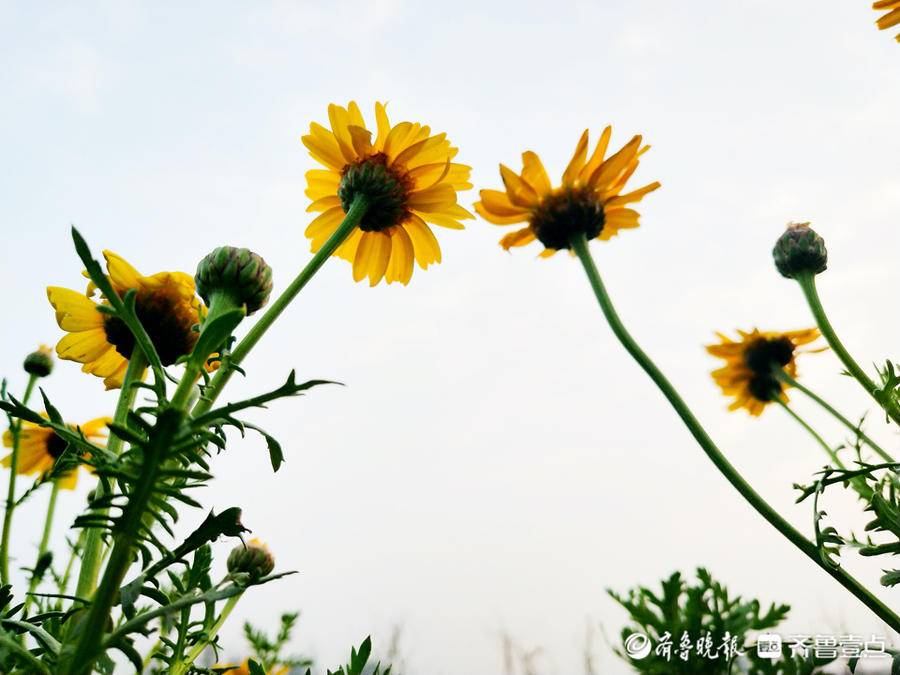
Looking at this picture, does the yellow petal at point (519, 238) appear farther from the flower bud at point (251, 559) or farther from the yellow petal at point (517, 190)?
the flower bud at point (251, 559)

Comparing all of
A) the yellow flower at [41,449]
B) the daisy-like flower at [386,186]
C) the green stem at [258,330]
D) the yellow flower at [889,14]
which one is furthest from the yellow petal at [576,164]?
the yellow flower at [41,449]

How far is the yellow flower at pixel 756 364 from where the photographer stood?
2.54 m

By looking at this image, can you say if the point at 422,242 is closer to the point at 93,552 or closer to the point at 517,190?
the point at 517,190

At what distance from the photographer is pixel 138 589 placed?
76 centimetres

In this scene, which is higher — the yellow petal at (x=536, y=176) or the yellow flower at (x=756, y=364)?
the yellow petal at (x=536, y=176)

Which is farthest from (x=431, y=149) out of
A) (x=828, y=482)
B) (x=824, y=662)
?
(x=824, y=662)

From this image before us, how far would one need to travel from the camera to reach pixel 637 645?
69.9 inches

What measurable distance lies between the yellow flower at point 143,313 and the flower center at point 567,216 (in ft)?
2.94

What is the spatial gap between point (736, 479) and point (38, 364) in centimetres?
231

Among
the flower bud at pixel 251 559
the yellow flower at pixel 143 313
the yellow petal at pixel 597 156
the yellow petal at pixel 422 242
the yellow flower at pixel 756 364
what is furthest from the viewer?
the yellow flower at pixel 756 364

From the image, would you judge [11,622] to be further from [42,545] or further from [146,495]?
[42,545]

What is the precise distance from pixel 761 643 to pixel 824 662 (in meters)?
0.13

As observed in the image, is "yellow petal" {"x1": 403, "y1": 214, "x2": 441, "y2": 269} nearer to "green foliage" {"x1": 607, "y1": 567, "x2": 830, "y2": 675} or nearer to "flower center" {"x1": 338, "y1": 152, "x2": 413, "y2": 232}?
"flower center" {"x1": 338, "y1": 152, "x2": 413, "y2": 232}

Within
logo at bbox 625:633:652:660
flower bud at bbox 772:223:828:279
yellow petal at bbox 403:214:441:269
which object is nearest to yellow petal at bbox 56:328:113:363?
yellow petal at bbox 403:214:441:269
